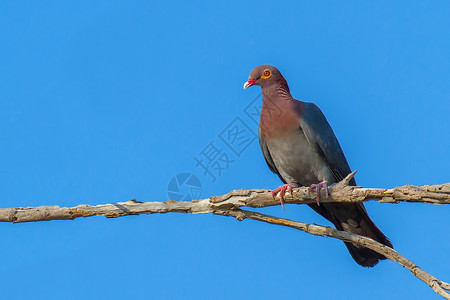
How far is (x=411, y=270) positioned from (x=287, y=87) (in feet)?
9.81

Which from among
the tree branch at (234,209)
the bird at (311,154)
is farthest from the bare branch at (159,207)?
the bird at (311,154)

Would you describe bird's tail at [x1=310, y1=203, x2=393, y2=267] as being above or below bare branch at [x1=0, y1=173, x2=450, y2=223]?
below

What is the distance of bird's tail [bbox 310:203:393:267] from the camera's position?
6578 millimetres

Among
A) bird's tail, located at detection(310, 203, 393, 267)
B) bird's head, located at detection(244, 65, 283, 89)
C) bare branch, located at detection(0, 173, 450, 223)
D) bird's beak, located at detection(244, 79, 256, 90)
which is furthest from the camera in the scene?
bird's beak, located at detection(244, 79, 256, 90)

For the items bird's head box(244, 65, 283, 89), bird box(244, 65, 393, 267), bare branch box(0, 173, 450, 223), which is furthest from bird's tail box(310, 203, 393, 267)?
bird's head box(244, 65, 283, 89)

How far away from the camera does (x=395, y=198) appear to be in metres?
5.22

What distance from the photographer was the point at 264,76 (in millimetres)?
7414

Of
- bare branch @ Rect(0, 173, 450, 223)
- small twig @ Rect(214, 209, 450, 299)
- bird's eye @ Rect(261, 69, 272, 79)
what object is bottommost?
small twig @ Rect(214, 209, 450, 299)

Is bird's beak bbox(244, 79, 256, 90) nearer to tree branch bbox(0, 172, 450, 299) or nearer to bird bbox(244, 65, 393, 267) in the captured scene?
bird bbox(244, 65, 393, 267)

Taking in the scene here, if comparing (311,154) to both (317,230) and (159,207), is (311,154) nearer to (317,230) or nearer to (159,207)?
(317,230)

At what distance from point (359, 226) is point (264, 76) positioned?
2.21 m

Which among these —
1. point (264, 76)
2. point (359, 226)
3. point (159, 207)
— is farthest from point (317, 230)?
point (264, 76)

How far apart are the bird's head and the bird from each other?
23 centimetres

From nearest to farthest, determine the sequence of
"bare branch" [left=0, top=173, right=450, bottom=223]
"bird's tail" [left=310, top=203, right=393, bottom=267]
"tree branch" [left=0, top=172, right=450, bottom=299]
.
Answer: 1. "tree branch" [left=0, top=172, right=450, bottom=299]
2. "bare branch" [left=0, top=173, right=450, bottom=223]
3. "bird's tail" [left=310, top=203, right=393, bottom=267]
